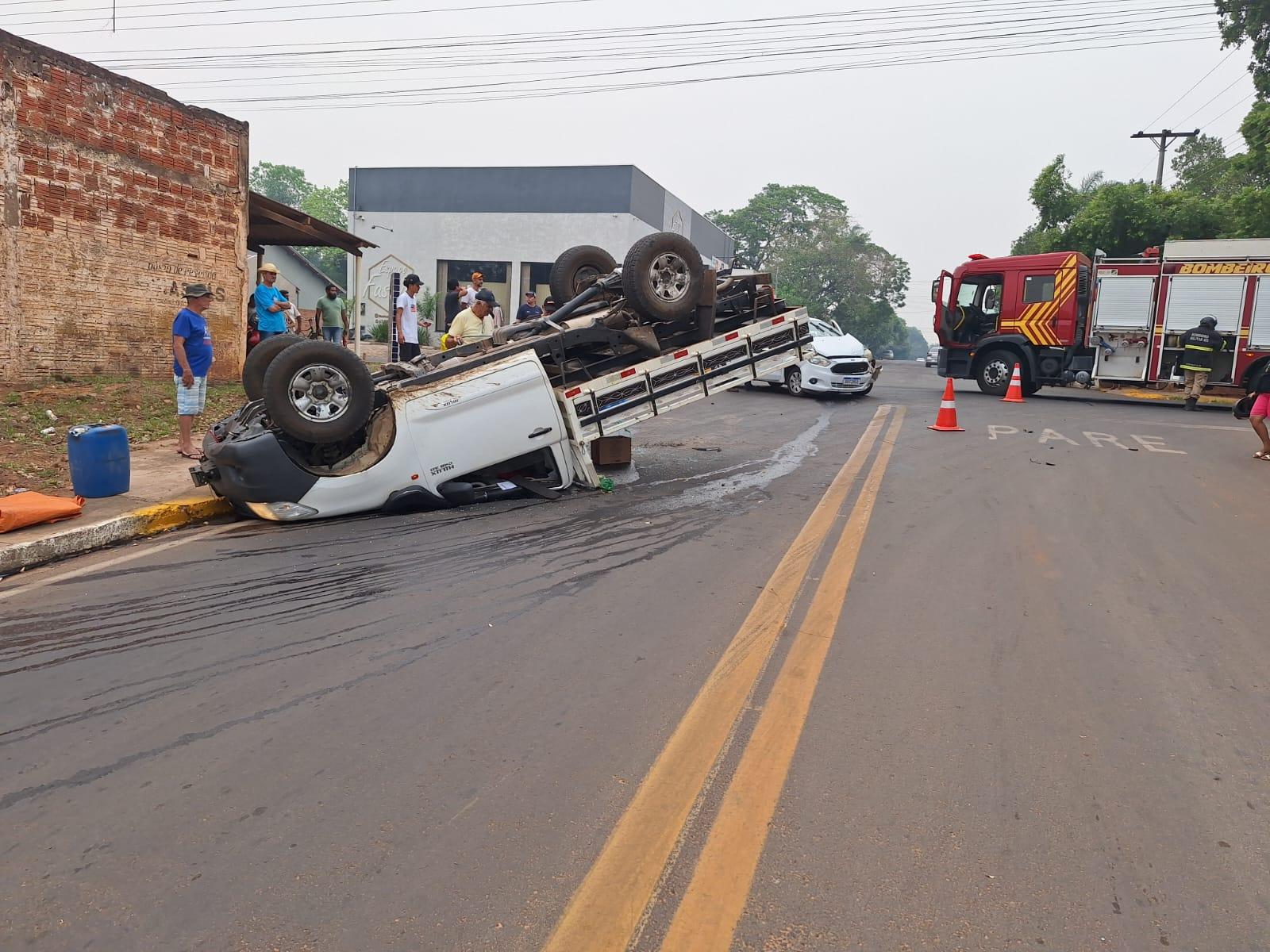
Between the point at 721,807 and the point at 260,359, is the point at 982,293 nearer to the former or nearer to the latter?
the point at 260,359

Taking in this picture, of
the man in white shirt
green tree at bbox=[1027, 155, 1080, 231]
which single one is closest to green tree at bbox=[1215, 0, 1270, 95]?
green tree at bbox=[1027, 155, 1080, 231]

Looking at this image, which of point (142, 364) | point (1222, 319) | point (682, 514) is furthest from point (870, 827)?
point (1222, 319)

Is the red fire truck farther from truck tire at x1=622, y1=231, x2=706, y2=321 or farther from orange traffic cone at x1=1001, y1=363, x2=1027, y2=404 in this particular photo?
truck tire at x1=622, y1=231, x2=706, y2=321

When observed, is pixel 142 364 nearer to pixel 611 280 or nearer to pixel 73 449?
pixel 73 449

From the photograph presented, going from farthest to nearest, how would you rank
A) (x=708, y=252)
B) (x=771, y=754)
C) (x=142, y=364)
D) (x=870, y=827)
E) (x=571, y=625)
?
1. (x=708, y=252)
2. (x=142, y=364)
3. (x=571, y=625)
4. (x=771, y=754)
5. (x=870, y=827)

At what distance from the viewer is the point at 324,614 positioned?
5070 millimetres

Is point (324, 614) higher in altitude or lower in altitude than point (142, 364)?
lower

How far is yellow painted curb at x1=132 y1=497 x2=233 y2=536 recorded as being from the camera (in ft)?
23.2

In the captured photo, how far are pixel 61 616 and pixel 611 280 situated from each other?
5741 mm

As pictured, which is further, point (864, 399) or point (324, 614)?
point (864, 399)

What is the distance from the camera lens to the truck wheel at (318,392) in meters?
7.14

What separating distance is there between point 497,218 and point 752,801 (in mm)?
33164

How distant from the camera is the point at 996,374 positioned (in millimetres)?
20422

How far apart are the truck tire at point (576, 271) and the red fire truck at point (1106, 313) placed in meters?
12.2
